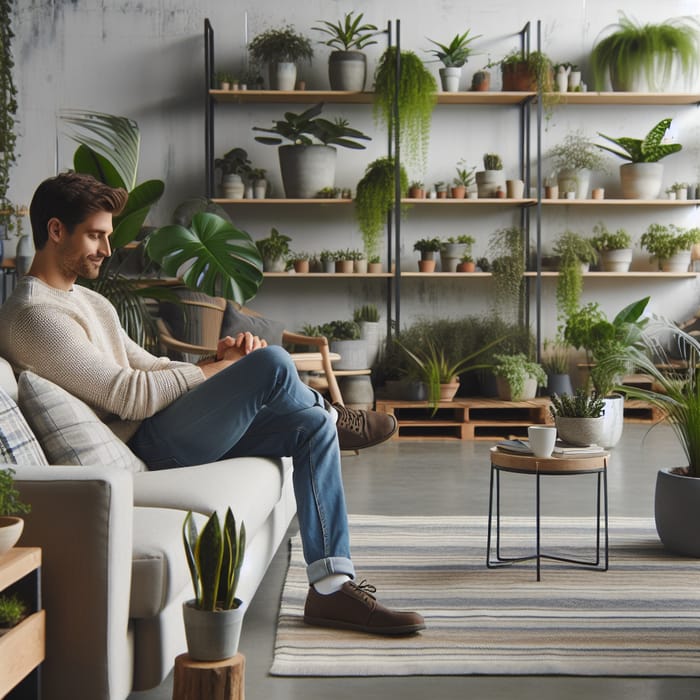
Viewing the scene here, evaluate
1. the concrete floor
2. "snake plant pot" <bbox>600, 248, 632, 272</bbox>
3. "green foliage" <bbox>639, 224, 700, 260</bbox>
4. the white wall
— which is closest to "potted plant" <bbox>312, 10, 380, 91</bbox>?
the white wall

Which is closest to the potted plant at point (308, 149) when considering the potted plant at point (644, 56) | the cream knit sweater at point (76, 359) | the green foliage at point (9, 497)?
the potted plant at point (644, 56)

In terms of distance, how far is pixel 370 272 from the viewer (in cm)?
633

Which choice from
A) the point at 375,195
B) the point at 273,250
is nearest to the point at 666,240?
the point at 375,195

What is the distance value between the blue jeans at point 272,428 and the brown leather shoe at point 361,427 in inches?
21.0

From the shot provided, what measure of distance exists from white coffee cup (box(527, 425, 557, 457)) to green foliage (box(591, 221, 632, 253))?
4.11 meters

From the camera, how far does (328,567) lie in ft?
7.14

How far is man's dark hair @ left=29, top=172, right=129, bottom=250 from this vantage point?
7.60ft

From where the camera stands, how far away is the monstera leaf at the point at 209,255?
13.3 ft

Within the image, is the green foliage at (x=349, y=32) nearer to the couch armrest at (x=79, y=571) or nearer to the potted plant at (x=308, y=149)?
the potted plant at (x=308, y=149)

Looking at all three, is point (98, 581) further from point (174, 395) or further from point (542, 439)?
point (542, 439)

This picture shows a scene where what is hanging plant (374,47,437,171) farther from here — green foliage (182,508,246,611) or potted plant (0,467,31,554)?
potted plant (0,467,31,554)

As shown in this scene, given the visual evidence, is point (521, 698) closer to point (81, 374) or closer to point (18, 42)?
point (81, 374)

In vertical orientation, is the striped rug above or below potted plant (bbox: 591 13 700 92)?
below

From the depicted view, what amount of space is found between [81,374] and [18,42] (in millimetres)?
5040
